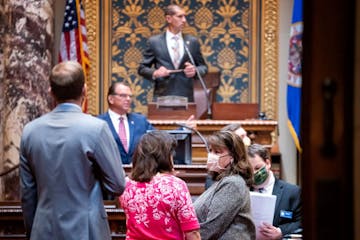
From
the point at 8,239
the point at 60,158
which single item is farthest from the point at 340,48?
the point at 8,239

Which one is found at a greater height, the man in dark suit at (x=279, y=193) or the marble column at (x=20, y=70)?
the marble column at (x=20, y=70)

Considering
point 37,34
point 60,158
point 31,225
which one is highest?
point 37,34

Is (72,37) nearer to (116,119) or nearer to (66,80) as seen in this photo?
(116,119)

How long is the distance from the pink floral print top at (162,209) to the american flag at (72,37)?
6174 millimetres

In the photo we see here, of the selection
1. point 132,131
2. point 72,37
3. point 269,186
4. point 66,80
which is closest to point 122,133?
point 132,131

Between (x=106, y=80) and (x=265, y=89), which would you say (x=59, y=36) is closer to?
(x=106, y=80)

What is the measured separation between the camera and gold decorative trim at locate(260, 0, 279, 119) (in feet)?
33.1

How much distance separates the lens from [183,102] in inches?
338

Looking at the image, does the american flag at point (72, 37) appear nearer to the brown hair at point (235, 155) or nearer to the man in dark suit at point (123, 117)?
the man in dark suit at point (123, 117)

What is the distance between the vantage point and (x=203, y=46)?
34.1ft

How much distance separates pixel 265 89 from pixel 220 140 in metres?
6.34

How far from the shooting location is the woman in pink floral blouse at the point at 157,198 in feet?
11.1

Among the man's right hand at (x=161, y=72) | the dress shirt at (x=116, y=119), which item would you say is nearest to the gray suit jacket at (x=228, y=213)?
the dress shirt at (x=116, y=119)

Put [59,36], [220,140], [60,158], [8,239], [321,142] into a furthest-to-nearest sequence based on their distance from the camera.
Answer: [59,36], [8,239], [220,140], [60,158], [321,142]
